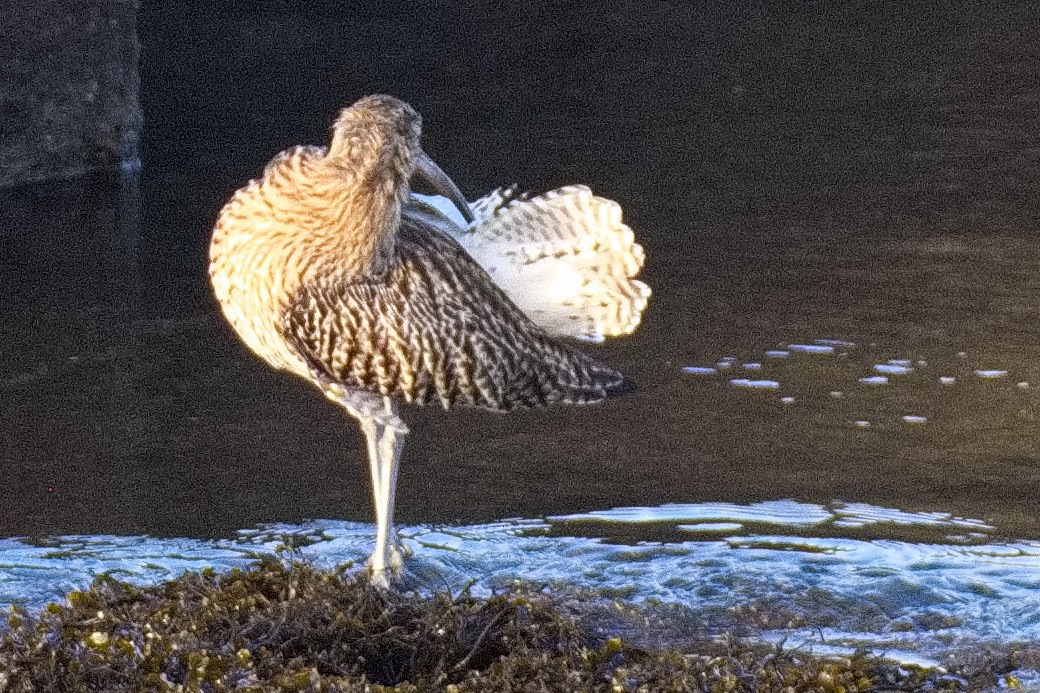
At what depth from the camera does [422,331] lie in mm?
5395

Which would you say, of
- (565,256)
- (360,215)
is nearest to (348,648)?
(360,215)

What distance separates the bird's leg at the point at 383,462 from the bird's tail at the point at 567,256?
0.54 metres

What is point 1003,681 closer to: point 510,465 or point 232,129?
point 510,465

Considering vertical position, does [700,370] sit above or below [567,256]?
below

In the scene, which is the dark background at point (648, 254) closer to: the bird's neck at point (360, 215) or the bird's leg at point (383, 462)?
the bird's leg at point (383, 462)

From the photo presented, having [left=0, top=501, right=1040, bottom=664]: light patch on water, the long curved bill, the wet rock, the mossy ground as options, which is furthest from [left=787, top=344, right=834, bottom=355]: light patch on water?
the wet rock

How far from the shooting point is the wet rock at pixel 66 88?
10.1m

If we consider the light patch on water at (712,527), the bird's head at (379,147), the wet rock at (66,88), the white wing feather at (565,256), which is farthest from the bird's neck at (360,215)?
the wet rock at (66,88)

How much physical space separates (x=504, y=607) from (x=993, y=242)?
4.55 m

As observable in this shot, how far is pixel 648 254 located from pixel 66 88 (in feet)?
12.0

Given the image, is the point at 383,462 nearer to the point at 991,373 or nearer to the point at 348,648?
Result: the point at 348,648

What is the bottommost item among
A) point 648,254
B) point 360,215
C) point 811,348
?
point 811,348

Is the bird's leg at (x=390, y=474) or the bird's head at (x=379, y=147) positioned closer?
the bird's head at (x=379, y=147)

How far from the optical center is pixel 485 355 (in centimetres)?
551
